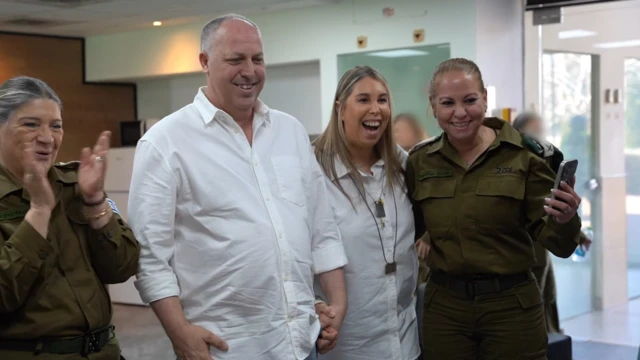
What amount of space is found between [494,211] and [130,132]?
21.9ft

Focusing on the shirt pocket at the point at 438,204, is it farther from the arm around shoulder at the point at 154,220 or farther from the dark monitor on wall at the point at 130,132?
the dark monitor on wall at the point at 130,132

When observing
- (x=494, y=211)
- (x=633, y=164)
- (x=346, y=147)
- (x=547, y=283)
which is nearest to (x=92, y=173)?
(x=346, y=147)

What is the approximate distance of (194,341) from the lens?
2211 mm

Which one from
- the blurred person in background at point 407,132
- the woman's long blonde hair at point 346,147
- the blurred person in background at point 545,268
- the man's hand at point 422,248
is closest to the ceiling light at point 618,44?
the blurred person in background at point 545,268

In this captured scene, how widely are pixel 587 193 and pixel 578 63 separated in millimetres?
1026

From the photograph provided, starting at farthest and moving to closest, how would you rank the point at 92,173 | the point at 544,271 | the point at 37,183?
1. the point at 544,271
2. the point at 92,173
3. the point at 37,183

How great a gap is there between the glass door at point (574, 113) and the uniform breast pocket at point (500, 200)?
377cm

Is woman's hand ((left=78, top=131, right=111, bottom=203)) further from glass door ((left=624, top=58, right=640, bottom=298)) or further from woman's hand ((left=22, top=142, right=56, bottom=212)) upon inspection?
glass door ((left=624, top=58, right=640, bottom=298))

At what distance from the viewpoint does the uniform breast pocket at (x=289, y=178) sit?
2.41 metres

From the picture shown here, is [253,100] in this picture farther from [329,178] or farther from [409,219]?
[409,219]

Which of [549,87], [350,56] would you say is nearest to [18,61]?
[350,56]

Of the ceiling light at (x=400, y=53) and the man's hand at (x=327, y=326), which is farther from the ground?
the ceiling light at (x=400, y=53)

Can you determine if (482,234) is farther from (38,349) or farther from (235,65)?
(38,349)

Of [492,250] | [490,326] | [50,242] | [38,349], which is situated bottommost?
[490,326]
